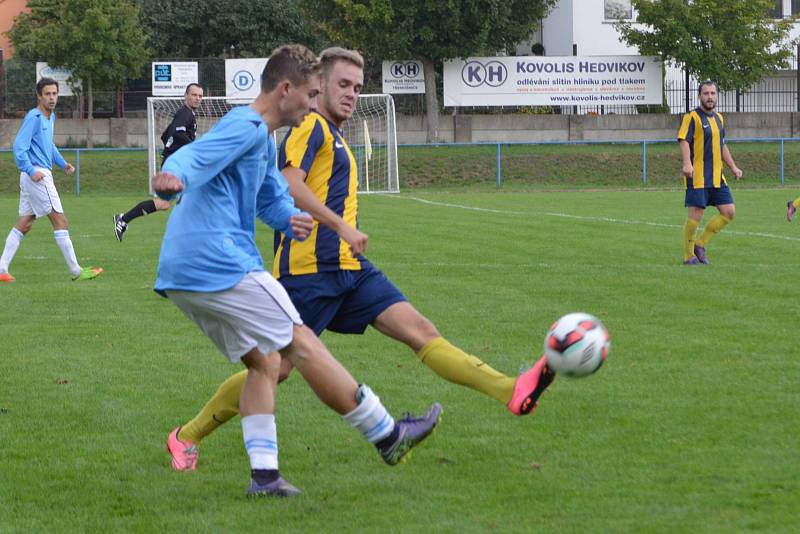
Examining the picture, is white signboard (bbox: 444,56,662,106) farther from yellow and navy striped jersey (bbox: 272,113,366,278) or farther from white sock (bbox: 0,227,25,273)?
yellow and navy striped jersey (bbox: 272,113,366,278)

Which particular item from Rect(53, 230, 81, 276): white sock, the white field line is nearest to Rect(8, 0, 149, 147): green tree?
the white field line

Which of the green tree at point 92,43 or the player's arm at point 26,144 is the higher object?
the green tree at point 92,43

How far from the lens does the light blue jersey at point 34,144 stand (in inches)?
488

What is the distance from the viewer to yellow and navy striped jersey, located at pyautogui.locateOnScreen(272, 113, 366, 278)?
549 centimetres

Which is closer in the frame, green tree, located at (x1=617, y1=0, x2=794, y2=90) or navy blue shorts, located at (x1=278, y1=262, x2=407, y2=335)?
navy blue shorts, located at (x1=278, y1=262, x2=407, y2=335)

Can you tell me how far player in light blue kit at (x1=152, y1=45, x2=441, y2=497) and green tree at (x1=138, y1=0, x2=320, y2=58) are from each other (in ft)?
146

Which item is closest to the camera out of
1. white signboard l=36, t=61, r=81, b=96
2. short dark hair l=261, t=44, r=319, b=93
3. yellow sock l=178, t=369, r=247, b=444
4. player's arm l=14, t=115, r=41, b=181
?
short dark hair l=261, t=44, r=319, b=93

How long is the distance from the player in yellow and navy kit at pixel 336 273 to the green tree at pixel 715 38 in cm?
3322

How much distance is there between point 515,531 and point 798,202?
1217cm

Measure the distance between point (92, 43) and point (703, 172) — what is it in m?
29.1

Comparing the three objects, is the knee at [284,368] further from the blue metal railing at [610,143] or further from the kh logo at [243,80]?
the kh logo at [243,80]

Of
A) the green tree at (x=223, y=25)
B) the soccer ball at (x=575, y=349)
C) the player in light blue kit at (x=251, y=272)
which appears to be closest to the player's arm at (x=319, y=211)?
the player in light blue kit at (x=251, y=272)

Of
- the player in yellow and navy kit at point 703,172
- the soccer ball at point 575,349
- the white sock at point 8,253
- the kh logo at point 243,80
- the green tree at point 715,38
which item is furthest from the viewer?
the kh logo at point 243,80

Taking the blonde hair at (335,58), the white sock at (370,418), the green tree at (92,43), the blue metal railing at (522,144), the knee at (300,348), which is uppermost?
the green tree at (92,43)
